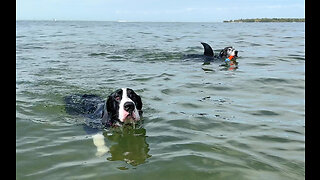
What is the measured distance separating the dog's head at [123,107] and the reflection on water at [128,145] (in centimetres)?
23

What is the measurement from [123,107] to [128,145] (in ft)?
A: 1.92

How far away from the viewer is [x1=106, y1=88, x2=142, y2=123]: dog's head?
17.1 ft

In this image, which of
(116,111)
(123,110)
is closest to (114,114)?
(116,111)

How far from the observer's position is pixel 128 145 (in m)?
5.07

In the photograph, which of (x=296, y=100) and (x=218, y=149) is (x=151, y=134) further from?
(x=296, y=100)

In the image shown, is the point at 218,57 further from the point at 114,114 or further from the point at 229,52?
the point at 114,114

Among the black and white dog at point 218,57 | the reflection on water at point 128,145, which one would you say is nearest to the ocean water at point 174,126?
the reflection on water at point 128,145

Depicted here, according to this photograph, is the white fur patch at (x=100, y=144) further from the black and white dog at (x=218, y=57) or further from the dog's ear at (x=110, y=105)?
the black and white dog at (x=218, y=57)

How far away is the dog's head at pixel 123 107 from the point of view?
5199 mm

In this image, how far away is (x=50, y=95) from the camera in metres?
8.16

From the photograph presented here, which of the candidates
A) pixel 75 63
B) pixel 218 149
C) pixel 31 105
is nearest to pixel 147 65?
pixel 75 63

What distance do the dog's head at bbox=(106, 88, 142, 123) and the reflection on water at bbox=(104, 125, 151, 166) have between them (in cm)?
23
